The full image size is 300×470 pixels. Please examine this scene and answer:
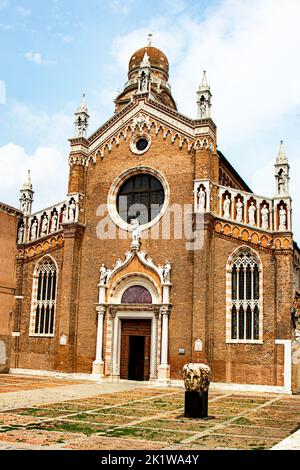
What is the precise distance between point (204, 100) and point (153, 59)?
482 inches

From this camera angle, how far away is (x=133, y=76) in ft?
119

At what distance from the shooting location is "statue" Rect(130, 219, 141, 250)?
83.6 feet

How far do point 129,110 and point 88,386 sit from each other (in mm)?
13328

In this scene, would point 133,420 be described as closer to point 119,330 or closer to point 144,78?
point 119,330

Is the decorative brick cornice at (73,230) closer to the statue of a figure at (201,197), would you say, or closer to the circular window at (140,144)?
the circular window at (140,144)

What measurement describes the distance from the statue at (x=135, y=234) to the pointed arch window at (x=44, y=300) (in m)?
4.80

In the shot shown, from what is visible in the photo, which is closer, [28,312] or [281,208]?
→ [281,208]

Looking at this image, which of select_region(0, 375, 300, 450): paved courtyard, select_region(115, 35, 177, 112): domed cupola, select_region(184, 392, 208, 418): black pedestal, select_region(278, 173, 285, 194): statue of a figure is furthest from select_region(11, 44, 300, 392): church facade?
select_region(184, 392, 208, 418): black pedestal

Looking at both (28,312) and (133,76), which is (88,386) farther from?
(133,76)

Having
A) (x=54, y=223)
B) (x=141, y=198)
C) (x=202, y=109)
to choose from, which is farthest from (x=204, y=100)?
(x=54, y=223)
